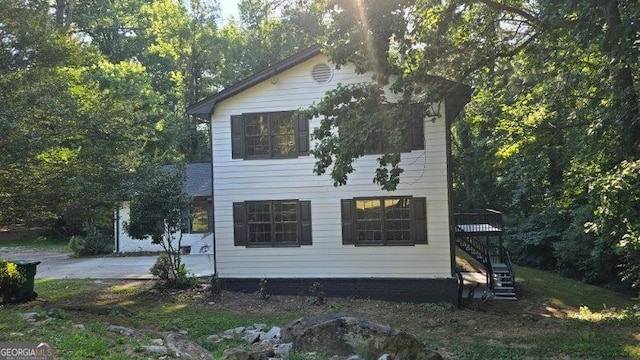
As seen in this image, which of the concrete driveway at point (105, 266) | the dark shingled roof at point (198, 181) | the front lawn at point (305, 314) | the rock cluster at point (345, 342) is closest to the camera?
the front lawn at point (305, 314)

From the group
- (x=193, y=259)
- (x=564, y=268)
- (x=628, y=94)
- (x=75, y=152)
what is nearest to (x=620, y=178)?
(x=628, y=94)

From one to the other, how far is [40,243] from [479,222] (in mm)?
29370

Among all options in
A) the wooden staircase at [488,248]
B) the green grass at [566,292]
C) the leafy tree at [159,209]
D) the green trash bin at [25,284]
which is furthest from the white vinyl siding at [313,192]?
the green trash bin at [25,284]

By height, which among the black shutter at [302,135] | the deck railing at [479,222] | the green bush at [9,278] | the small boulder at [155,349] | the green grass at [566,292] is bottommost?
the green grass at [566,292]

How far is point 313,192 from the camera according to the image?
14.4 m

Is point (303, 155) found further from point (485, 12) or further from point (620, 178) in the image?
point (620, 178)

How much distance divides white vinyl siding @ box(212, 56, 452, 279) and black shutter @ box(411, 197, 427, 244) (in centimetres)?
14

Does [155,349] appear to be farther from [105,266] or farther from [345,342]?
[105,266]

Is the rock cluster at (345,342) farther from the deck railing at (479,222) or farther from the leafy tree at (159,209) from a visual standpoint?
the deck railing at (479,222)

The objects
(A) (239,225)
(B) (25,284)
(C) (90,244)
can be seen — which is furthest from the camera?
(C) (90,244)

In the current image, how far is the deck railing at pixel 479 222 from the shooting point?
16.3 metres

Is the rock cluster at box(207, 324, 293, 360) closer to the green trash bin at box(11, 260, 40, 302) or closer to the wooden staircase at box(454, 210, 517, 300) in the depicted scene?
the green trash bin at box(11, 260, 40, 302)

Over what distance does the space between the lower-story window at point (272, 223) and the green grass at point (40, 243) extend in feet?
61.8

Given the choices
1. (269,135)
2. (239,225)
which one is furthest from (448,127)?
(239,225)
